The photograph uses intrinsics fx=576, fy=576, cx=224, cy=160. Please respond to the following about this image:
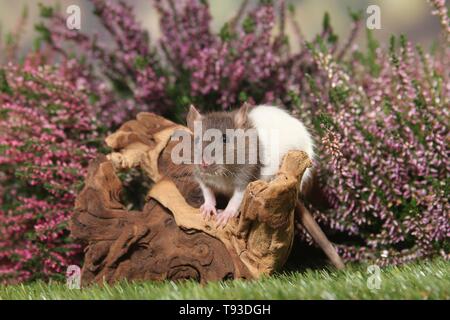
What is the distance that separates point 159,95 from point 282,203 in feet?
5.56

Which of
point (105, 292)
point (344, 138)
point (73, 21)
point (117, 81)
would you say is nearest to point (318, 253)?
point (344, 138)

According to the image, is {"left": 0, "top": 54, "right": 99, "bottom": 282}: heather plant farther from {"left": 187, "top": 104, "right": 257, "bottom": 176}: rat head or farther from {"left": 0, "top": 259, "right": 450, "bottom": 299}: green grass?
{"left": 187, "top": 104, "right": 257, "bottom": 176}: rat head

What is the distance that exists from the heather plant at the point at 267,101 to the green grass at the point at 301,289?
22.6 inches

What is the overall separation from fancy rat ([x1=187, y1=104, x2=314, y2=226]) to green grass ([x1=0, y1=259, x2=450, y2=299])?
458 mm

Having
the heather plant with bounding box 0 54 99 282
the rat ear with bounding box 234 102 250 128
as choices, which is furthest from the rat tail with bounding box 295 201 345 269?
the heather plant with bounding box 0 54 99 282

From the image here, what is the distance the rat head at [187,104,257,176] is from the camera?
108 inches

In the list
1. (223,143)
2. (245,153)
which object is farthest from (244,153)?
(223,143)

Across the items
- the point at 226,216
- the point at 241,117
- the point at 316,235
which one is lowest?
the point at 316,235

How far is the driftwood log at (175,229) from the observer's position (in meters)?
2.57

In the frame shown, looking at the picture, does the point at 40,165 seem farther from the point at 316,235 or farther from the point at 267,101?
the point at 316,235

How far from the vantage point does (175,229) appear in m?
2.88

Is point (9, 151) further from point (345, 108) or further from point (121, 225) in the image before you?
point (345, 108)

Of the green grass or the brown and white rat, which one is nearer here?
the green grass

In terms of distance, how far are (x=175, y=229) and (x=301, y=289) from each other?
86 centimetres
